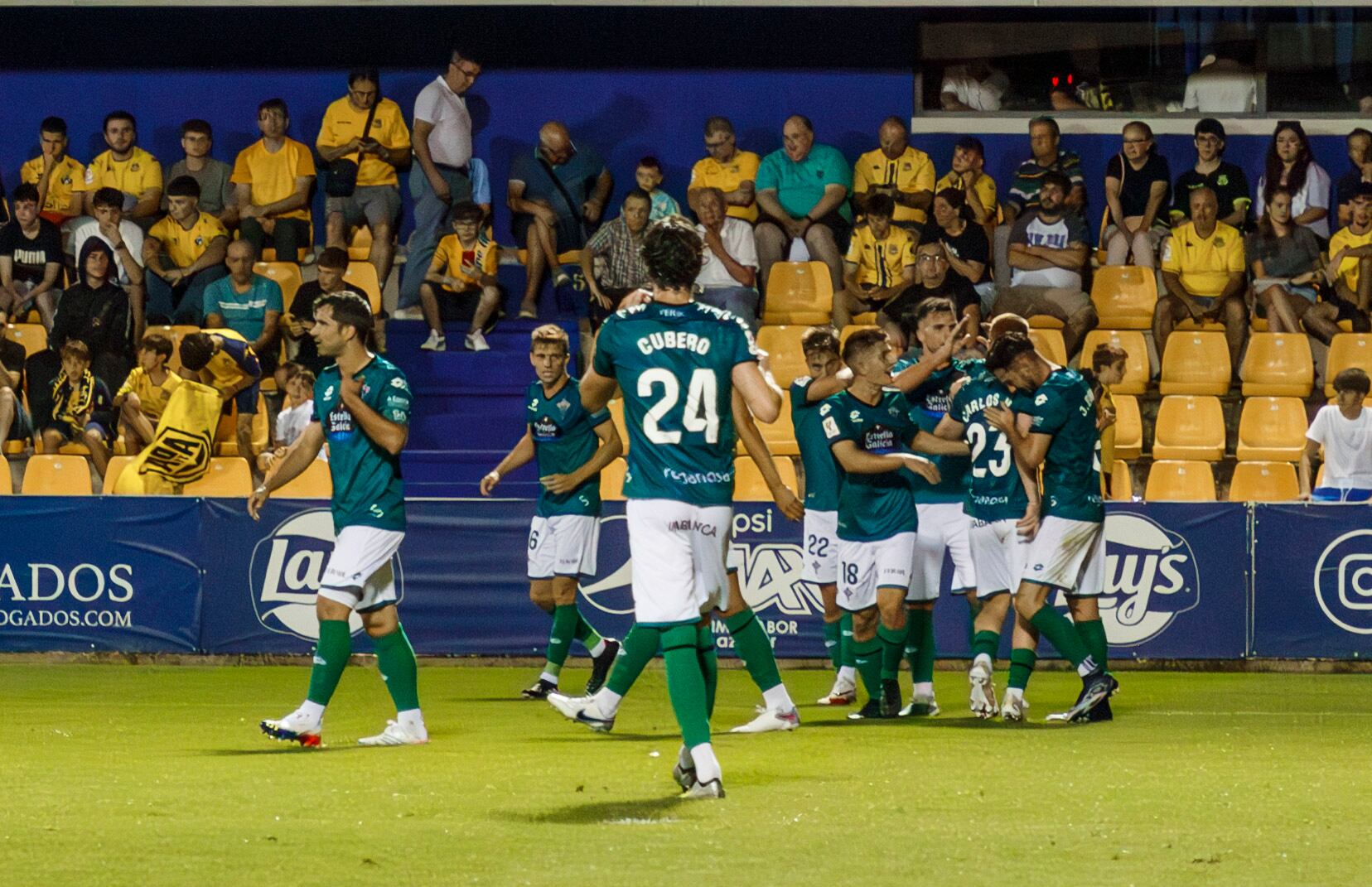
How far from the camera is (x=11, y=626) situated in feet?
45.6

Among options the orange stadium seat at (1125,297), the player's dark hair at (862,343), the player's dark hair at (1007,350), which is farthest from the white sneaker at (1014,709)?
the orange stadium seat at (1125,297)

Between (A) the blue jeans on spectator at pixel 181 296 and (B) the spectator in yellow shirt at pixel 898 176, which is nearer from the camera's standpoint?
(A) the blue jeans on spectator at pixel 181 296

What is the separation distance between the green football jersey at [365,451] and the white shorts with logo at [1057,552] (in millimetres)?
3346

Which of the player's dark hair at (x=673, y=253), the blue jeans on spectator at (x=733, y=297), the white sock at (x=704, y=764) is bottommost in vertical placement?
Result: the white sock at (x=704, y=764)

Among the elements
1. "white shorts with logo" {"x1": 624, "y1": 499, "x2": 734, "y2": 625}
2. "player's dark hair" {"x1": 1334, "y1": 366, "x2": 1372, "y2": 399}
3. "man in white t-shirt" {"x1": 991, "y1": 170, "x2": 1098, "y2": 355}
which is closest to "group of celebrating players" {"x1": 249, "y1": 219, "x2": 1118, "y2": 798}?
"white shorts with logo" {"x1": 624, "y1": 499, "x2": 734, "y2": 625}

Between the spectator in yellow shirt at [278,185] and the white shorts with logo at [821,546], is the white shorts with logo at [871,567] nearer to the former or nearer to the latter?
the white shorts with logo at [821,546]

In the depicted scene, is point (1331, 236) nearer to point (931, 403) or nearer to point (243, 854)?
point (931, 403)

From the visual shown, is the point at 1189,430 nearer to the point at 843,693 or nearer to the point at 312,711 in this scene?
the point at 843,693

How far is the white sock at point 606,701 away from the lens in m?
9.02

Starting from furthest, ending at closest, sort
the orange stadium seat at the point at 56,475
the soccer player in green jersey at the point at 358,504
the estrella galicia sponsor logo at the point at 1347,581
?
1. the orange stadium seat at the point at 56,475
2. the estrella galicia sponsor logo at the point at 1347,581
3. the soccer player in green jersey at the point at 358,504

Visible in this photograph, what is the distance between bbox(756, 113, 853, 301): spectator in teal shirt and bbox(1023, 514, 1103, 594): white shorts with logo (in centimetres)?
816

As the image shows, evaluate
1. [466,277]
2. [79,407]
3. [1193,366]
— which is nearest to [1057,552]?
[1193,366]

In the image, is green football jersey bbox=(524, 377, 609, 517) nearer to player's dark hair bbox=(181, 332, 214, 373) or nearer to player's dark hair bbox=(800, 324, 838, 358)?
player's dark hair bbox=(800, 324, 838, 358)

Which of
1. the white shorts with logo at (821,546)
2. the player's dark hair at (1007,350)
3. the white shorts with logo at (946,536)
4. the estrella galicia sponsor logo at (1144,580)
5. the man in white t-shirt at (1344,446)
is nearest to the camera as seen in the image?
the player's dark hair at (1007,350)
